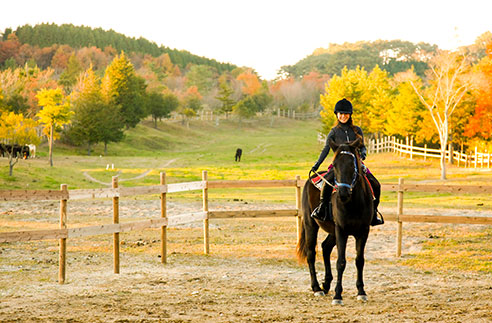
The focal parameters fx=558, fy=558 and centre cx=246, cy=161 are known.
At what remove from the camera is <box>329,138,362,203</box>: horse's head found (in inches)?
334

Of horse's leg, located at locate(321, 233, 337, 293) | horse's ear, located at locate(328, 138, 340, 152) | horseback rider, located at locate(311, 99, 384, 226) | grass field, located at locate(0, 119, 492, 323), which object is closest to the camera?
grass field, located at locate(0, 119, 492, 323)

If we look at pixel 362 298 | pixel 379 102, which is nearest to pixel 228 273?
pixel 362 298

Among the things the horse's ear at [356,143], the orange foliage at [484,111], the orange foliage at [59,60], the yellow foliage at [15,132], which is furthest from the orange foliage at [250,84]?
the horse's ear at [356,143]

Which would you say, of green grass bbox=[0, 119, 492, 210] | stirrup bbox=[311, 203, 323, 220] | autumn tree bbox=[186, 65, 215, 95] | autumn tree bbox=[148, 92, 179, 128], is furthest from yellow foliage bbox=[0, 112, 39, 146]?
autumn tree bbox=[186, 65, 215, 95]

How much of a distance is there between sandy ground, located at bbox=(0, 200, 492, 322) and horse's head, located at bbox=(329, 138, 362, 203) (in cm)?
182

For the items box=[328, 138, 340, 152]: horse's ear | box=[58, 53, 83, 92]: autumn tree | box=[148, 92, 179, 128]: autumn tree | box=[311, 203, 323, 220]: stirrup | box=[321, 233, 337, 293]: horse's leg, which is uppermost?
box=[58, 53, 83, 92]: autumn tree

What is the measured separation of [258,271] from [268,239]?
14.6ft

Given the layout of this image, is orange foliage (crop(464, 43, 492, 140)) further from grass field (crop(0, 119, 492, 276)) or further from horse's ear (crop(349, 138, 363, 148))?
horse's ear (crop(349, 138, 363, 148))

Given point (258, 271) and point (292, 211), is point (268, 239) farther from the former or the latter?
point (258, 271)

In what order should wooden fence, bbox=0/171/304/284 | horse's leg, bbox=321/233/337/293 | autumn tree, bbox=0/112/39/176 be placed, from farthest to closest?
1. autumn tree, bbox=0/112/39/176
2. wooden fence, bbox=0/171/304/284
3. horse's leg, bbox=321/233/337/293

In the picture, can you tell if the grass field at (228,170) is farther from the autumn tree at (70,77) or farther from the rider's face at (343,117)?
the autumn tree at (70,77)

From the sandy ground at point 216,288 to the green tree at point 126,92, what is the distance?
69.2 metres

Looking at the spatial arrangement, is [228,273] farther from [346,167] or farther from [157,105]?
[157,105]

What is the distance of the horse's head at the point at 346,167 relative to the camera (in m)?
8.48
